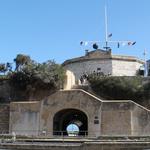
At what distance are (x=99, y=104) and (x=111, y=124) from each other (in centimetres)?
213

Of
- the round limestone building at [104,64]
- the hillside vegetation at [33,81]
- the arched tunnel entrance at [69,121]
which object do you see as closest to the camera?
the arched tunnel entrance at [69,121]

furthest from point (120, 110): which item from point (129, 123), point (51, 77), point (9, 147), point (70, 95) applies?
point (9, 147)

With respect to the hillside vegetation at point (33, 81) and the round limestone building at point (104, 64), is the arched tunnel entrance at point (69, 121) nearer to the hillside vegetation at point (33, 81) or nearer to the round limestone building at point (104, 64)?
the hillside vegetation at point (33, 81)

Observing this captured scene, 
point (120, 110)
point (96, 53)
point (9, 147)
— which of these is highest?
point (96, 53)

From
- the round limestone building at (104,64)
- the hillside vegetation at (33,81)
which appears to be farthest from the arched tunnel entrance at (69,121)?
the round limestone building at (104,64)

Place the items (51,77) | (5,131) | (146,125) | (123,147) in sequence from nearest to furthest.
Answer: (123,147) < (146,125) < (5,131) < (51,77)

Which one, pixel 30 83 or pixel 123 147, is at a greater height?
pixel 30 83

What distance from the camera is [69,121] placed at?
50750mm

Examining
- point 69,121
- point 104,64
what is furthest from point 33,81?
point 104,64

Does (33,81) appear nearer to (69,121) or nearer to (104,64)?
(69,121)

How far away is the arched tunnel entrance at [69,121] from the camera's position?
151 ft

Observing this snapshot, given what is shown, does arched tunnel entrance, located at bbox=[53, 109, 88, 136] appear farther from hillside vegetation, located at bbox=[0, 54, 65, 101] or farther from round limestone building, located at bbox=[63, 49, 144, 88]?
round limestone building, located at bbox=[63, 49, 144, 88]

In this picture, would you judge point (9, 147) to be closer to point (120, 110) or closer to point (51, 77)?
point (120, 110)

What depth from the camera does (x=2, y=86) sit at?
53.5 meters
